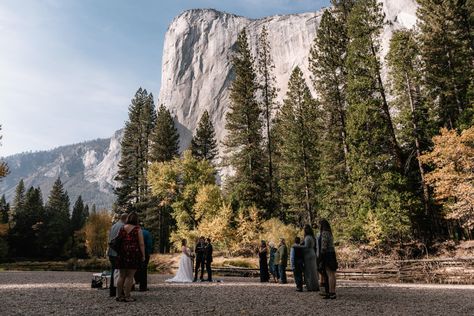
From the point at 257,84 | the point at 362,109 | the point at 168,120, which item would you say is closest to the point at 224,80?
the point at 168,120

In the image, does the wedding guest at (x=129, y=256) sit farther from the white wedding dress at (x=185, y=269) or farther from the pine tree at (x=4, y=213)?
the pine tree at (x=4, y=213)

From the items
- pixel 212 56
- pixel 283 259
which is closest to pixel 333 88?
pixel 283 259

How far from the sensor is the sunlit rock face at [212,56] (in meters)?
116

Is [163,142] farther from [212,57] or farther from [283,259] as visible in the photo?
[212,57]

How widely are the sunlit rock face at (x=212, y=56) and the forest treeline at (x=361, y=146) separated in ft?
242

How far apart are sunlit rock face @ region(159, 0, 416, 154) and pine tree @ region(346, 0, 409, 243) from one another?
3207 inches

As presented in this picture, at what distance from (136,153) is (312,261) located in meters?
42.0

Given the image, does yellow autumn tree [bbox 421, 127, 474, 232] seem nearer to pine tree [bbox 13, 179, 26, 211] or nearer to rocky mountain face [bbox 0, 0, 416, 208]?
pine tree [bbox 13, 179, 26, 211]

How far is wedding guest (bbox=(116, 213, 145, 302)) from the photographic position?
7.92 m

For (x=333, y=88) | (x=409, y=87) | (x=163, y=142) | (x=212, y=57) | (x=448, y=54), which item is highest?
(x=212, y=57)

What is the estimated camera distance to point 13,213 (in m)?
63.0

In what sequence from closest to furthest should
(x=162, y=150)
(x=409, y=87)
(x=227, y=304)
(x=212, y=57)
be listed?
(x=227, y=304) < (x=409, y=87) < (x=162, y=150) < (x=212, y=57)

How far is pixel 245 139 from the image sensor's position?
38094 millimetres

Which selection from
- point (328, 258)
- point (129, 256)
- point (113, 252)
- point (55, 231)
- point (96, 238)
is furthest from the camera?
point (55, 231)
